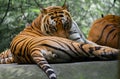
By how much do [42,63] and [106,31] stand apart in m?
1.54

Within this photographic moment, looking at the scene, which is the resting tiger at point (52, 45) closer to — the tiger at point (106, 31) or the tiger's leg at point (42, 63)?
the tiger's leg at point (42, 63)

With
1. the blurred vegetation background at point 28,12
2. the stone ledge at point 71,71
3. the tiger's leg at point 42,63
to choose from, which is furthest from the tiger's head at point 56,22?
the blurred vegetation background at point 28,12

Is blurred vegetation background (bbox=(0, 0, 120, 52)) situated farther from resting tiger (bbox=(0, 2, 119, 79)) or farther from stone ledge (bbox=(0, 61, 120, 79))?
stone ledge (bbox=(0, 61, 120, 79))

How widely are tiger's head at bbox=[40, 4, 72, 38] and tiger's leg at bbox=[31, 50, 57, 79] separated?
0.60 m

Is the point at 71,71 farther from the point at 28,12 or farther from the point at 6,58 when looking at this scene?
the point at 28,12

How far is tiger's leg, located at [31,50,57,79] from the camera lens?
396 centimetres

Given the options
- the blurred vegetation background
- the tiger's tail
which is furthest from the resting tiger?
the blurred vegetation background

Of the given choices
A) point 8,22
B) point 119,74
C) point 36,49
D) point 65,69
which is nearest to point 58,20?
point 36,49

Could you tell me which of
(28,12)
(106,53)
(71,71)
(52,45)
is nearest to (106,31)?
(106,53)

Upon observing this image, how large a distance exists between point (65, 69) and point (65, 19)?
964 mm

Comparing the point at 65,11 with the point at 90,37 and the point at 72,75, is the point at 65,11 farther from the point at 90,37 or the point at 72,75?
the point at 72,75

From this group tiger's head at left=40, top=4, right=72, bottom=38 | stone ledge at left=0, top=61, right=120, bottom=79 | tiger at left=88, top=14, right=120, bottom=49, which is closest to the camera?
stone ledge at left=0, top=61, right=120, bottom=79

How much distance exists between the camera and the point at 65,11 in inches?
199

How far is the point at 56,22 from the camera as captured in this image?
490 cm
